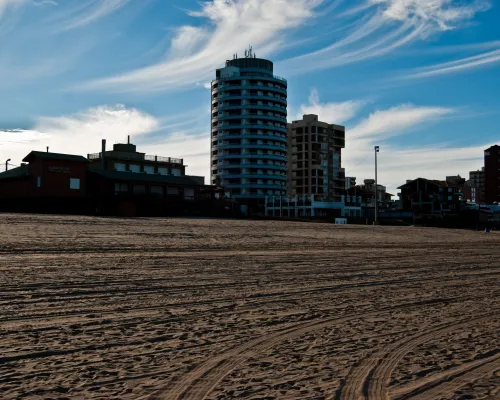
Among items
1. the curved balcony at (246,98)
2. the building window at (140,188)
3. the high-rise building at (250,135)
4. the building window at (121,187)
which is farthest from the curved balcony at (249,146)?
the building window at (121,187)

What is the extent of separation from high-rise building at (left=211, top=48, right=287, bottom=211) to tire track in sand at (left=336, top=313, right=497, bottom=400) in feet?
413

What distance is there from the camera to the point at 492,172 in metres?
154

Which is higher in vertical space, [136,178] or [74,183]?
[136,178]

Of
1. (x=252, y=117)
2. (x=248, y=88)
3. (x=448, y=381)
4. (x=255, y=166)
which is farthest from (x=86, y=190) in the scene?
(x=248, y=88)

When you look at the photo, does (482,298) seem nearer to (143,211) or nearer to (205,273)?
(205,273)

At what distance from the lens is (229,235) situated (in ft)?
97.3

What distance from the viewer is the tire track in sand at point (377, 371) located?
5.43 m

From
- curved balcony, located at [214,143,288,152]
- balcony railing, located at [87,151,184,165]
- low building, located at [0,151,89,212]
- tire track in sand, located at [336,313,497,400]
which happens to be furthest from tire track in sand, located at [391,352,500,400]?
curved balcony, located at [214,143,288,152]

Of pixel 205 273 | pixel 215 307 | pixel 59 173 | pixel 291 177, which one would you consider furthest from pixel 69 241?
pixel 291 177

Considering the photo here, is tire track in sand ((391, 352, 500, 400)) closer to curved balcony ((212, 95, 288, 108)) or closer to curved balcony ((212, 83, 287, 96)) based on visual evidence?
curved balcony ((212, 95, 288, 108))

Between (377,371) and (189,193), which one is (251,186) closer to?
(189,193)

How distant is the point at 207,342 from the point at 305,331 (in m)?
1.60

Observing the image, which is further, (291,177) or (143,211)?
(291,177)

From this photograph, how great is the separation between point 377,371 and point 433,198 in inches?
4729
